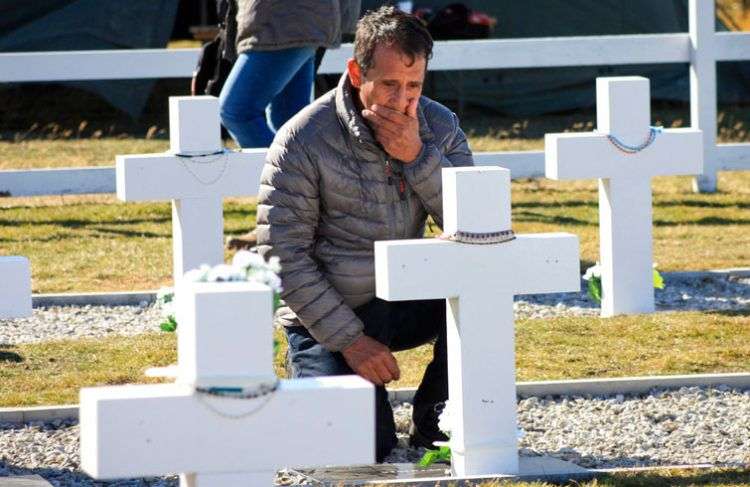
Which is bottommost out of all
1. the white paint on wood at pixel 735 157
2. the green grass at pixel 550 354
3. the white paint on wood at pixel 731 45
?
the green grass at pixel 550 354

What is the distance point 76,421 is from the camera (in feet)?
15.6

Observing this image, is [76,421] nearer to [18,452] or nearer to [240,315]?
[18,452]

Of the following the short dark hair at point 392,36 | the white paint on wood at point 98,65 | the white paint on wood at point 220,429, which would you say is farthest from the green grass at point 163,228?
the white paint on wood at point 220,429

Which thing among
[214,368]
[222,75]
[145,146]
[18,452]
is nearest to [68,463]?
[18,452]

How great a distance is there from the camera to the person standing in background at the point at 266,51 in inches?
257

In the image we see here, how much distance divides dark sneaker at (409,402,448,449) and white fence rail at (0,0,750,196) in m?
4.94

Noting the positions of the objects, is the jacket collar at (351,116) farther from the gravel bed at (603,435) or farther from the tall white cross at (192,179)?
the tall white cross at (192,179)

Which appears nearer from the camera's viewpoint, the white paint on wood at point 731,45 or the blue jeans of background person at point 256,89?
the blue jeans of background person at point 256,89

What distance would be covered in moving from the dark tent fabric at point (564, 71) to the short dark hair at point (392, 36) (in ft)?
35.9

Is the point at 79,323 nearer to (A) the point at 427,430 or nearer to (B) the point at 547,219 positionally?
(A) the point at 427,430

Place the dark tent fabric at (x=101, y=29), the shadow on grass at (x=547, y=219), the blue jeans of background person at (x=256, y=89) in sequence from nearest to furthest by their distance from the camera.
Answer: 1. the blue jeans of background person at (x=256, y=89)
2. the shadow on grass at (x=547, y=219)
3. the dark tent fabric at (x=101, y=29)

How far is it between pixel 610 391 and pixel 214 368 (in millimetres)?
2349

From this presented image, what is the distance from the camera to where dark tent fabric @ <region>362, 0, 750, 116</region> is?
49.6 ft

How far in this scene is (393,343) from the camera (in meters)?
4.57
